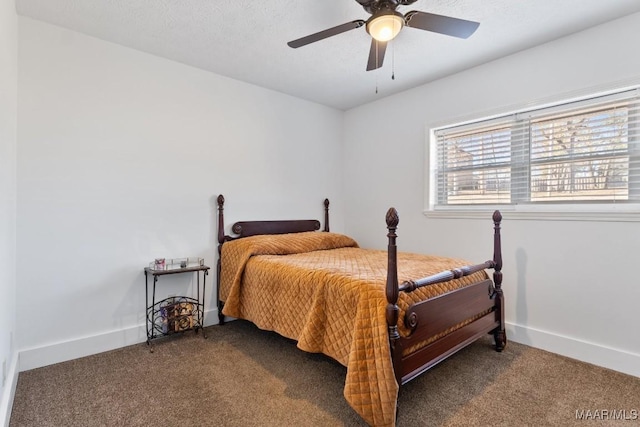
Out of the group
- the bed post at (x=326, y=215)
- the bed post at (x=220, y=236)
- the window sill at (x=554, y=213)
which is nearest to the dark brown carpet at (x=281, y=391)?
the bed post at (x=220, y=236)

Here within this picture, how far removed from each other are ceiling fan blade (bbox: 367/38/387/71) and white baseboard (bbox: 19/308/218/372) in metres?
2.81

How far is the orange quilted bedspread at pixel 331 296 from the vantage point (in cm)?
167

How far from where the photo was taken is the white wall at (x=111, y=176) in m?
2.41

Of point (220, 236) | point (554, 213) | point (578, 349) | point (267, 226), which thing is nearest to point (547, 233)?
point (554, 213)

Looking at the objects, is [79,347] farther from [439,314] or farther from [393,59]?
[393,59]

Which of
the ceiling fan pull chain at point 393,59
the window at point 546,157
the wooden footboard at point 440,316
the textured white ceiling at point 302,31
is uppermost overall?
the textured white ceiling at point 302,31

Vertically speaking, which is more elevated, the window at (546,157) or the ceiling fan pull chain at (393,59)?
the ceiling fan pull chain at (393,59)

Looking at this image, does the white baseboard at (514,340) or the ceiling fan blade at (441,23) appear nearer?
the ceiling fan blade at (441,23)

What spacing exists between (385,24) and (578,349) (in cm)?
272

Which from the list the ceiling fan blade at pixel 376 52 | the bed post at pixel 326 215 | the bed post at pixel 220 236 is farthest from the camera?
the bed post at pixel 326 215

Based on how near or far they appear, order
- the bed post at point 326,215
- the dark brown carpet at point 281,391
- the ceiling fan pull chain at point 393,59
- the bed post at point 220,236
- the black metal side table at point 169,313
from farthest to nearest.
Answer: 1. the bed post at point 326,215
2. the bed post at point 220,236
3. the black metal side table at point 169,313
4. the ceiling fan pull chain at point 393,59
5. the dark brown carpet at point 281,391

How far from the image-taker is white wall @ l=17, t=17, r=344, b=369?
241 cm

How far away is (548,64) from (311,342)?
111 inches

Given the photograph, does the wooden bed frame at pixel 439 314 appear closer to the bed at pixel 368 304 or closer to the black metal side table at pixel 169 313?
the bed at pixel 368 304
